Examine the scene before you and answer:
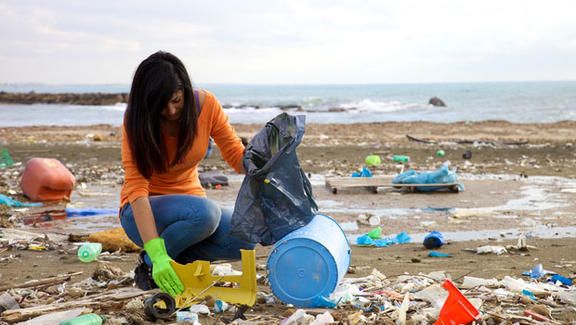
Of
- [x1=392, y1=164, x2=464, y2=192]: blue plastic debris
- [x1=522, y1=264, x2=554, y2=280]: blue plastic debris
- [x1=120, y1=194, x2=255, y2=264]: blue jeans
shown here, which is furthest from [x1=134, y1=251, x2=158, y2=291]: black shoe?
[x1=392, y1=164, x2=464, y2=192]: blue plastic debris

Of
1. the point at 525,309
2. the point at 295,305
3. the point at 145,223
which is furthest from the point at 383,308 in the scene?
the point at 145,223

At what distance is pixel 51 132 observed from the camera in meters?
25.1

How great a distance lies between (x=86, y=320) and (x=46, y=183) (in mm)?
6647

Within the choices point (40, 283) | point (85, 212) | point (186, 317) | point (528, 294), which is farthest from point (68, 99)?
point (528, 294)

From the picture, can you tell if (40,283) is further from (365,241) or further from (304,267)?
(365,241)

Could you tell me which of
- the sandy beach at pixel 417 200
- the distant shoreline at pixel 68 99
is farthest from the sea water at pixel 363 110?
the sandy beach at pixel 417 200

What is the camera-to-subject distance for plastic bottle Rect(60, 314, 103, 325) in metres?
3.94

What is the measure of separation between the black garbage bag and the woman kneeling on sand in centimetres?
23

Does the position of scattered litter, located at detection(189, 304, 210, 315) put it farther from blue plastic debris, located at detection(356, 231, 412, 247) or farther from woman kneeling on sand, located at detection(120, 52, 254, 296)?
blue plastic debris, located at detection(356, 231, 412, 247)

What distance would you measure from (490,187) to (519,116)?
26672 millimetres

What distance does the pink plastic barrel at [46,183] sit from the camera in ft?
33.6

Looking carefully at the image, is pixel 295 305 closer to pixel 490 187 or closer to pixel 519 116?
pixel 490 187

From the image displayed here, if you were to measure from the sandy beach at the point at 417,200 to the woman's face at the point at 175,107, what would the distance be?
3.97ft

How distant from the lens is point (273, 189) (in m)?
4.52
